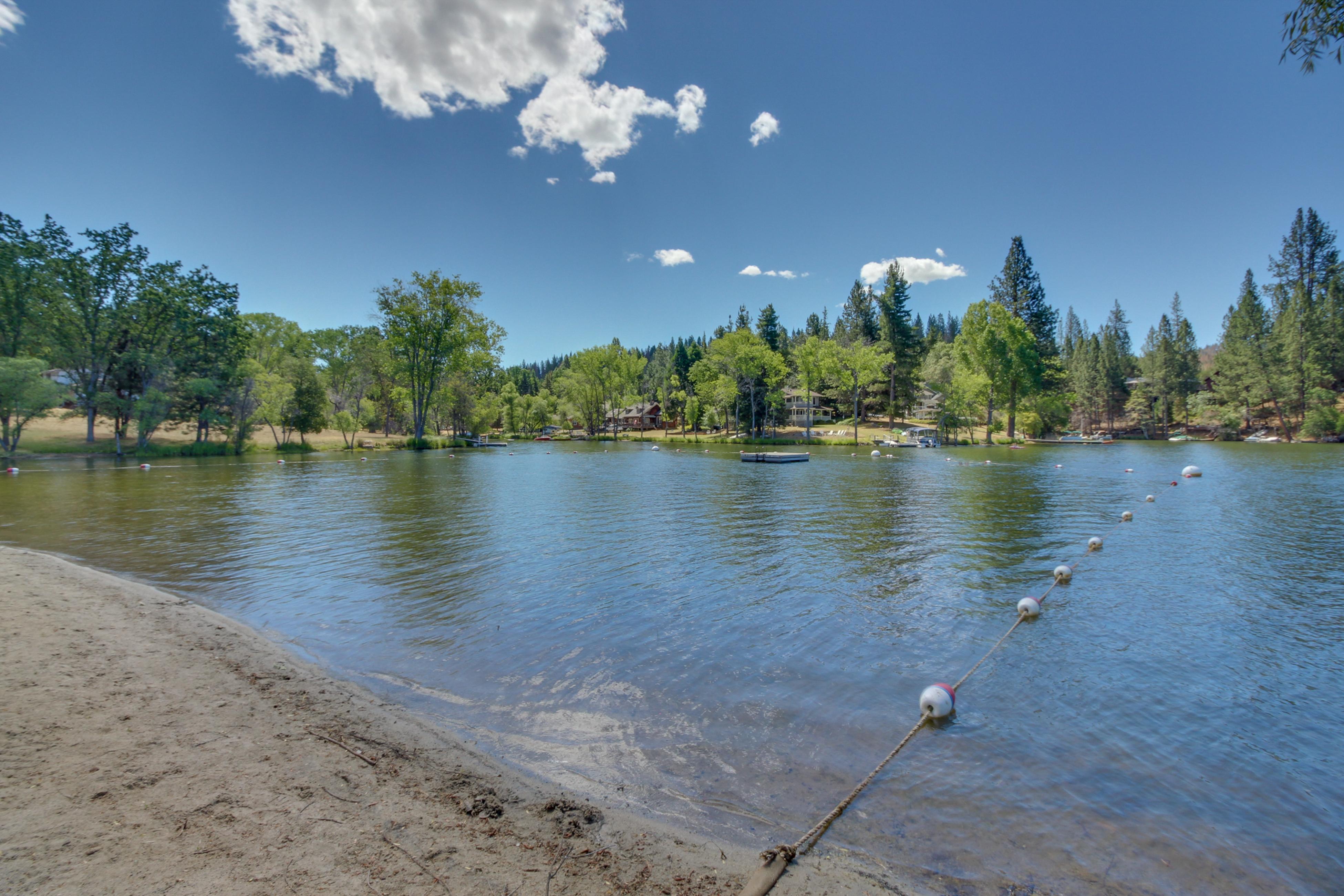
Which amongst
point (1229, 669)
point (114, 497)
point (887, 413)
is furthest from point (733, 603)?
point (887, 413)

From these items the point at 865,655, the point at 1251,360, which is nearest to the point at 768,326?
the point at 1251,360

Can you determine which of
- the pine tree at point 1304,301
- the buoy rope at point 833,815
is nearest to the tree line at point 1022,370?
the pine tree at point 1304,301

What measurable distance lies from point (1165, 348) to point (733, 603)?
11137 centimetres

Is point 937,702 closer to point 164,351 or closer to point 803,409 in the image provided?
point 164,351

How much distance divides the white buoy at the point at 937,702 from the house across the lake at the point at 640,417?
378 feet

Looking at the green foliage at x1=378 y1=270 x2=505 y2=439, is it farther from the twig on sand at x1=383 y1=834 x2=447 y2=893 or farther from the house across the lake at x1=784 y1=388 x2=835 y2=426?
the twig on sand at x1=383 y1=834 x2=447 y2=893

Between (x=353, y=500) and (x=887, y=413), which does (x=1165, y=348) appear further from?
(x=353, y=500)

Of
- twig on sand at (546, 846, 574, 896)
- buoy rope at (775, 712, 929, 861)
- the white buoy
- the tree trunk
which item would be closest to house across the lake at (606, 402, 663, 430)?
the tree trunk

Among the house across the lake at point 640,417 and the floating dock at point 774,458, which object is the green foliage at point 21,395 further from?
the house across the lake at point 640,417

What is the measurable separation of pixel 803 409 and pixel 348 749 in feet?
319

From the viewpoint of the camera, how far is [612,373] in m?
105

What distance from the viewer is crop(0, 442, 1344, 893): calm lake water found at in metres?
4.78

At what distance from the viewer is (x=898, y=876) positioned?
4.06m

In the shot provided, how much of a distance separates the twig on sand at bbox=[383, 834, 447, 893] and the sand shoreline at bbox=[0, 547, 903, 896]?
0.01 meters
